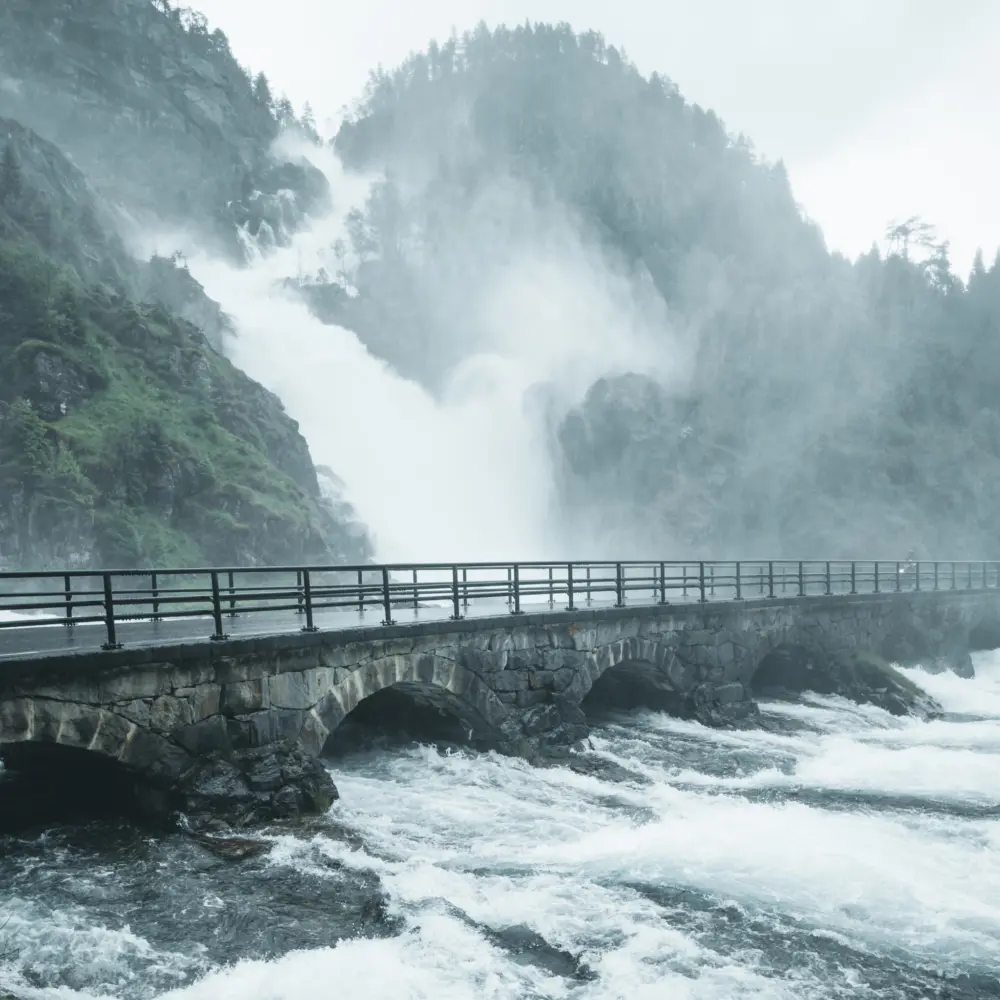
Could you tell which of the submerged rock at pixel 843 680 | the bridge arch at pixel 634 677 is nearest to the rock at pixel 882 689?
the submerged rock at pixel 843 680

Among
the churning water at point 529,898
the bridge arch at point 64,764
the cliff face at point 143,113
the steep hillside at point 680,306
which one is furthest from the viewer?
the cliff face at point 143,113

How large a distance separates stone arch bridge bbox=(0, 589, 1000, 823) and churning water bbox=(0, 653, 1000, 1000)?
86 cm

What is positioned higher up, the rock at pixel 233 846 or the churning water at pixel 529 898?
the rock at pixel 233 846

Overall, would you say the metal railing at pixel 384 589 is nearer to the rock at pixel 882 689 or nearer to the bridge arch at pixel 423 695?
the bridge arch at pixel 423 695

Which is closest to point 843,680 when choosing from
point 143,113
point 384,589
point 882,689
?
point 882,689

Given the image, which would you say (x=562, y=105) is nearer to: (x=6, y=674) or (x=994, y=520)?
(x=994, y=520)

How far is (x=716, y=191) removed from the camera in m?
108

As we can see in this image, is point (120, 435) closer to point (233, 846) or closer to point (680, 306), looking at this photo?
point (233, 846)

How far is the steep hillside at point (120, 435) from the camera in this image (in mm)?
39812

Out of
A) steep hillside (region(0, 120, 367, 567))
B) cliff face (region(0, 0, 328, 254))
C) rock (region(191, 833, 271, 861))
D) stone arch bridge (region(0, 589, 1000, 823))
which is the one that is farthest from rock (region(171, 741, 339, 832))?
cliff face (region(0, 0, 328, 254))

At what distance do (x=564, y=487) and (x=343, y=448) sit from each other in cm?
1943

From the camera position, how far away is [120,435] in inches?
1708

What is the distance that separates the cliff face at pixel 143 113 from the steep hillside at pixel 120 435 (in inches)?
1238

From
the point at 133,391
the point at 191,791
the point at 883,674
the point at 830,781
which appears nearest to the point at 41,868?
the point at 191,791
